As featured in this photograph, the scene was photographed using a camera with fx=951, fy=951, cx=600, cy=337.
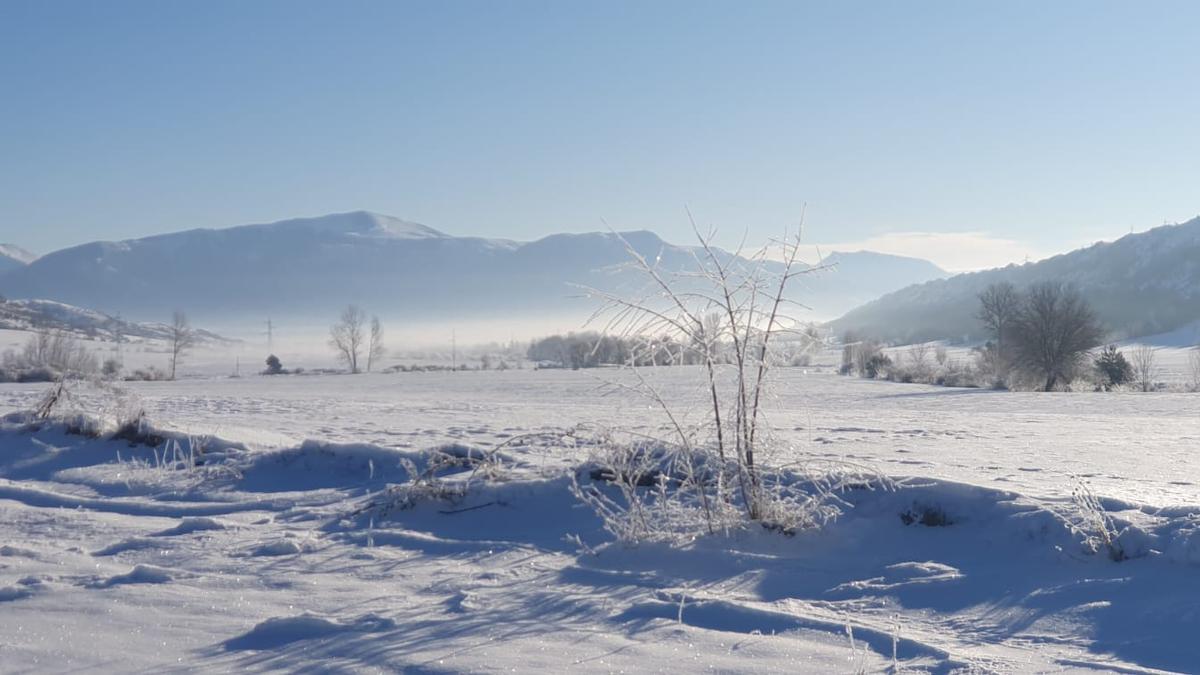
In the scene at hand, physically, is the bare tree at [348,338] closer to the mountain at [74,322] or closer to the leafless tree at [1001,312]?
the mountain at [74,322]

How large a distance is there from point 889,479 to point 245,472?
7.61 m

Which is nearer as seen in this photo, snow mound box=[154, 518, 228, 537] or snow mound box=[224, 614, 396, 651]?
snow mound box=[224, 614, 396, 651]

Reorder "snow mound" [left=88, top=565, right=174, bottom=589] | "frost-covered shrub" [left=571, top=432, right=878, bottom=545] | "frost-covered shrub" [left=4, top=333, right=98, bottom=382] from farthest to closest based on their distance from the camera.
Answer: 1. "frost-covered shrub" [left=4, top=333, right=98, bottom=382]
2. "frost-covered shrub" [left=571, top=432, right=878, bottom=545]
3. "snow mound" [left=88, top=565, right=174, bottom=589]

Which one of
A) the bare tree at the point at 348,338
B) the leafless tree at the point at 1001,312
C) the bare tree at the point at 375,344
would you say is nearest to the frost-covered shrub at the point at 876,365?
the leafless tree at the point at 1001,312

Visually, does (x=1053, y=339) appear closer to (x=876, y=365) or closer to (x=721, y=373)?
(x=876, y=365)

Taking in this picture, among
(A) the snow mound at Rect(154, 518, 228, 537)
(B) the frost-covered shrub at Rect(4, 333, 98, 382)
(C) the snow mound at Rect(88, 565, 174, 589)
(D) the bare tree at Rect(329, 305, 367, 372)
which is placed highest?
(D) the bare tree at Rect(329, 305, 367, 372)

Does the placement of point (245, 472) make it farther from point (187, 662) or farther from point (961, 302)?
point (961, 302)

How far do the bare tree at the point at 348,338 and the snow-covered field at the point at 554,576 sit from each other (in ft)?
285

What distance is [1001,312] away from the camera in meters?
53.0

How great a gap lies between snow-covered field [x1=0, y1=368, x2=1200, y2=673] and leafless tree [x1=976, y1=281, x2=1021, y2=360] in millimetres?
37822

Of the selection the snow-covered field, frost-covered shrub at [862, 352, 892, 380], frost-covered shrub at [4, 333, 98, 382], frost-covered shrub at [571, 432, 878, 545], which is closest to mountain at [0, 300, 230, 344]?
frost-covered shrub at [4, 333, 98, 382]

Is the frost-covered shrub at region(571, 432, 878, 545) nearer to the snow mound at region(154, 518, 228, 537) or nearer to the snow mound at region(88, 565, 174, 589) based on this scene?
the snow mound at region(88, 565, 174, 589)

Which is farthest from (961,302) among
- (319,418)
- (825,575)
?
(825,575)

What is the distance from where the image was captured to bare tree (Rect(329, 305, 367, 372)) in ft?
321
